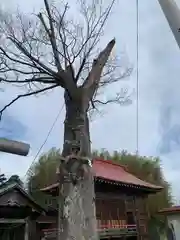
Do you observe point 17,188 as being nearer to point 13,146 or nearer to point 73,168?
point 73,168

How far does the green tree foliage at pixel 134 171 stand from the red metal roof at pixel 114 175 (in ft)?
20.9

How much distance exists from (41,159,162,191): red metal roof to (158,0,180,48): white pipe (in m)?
11.8

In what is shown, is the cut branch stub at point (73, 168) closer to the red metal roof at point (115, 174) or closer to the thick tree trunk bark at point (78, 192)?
the thick tree trunk bark at point (78, 192)

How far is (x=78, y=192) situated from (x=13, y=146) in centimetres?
359

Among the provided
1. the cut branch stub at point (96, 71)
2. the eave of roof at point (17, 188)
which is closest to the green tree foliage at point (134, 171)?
the eave of roof at point (17, 188)

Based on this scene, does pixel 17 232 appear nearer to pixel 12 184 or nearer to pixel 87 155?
pixel 12 184

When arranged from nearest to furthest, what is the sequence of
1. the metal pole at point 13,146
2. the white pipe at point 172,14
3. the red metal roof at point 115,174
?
the metal pole at point 13,146 < the white pipe at point 172,14 < the red metal roof at point 115,174

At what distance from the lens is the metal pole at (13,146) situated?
2.52m

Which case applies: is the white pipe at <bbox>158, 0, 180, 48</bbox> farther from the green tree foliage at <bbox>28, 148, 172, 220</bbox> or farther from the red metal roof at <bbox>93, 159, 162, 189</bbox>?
the green tree foliage at <bbox>28, 148, 172, 220</bbox>

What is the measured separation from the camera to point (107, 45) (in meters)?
8.30

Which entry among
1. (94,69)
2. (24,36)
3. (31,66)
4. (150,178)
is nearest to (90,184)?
(94,69)

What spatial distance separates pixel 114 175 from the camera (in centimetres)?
1767

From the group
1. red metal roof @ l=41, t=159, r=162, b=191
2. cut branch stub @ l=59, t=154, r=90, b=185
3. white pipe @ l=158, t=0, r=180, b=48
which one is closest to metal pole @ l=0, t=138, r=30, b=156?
white pipe @ l=158, t=0, r=180, b=48

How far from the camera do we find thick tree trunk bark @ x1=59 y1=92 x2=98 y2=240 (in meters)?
5.69
